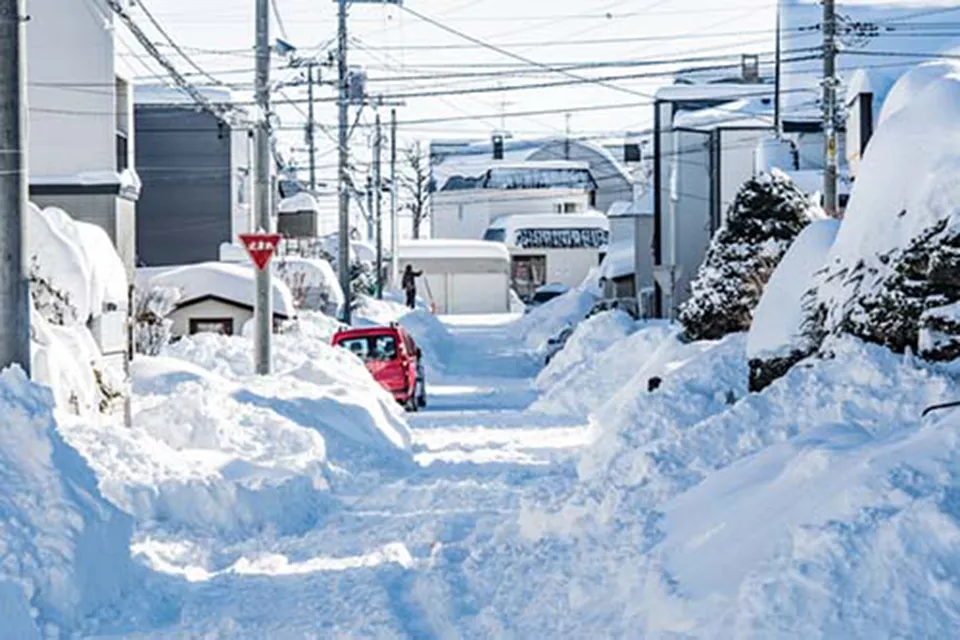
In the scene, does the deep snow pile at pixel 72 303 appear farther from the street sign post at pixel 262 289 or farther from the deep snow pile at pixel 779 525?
the deep snow pile at pixel 779 525

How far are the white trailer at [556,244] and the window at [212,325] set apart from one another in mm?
46736

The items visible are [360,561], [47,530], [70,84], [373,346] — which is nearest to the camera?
[47,530]

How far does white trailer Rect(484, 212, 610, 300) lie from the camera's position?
84.0m

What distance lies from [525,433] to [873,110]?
9.52m

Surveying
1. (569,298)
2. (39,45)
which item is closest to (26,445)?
(39,45)

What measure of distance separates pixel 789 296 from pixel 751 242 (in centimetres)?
761

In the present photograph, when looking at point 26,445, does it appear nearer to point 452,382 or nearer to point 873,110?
point 873,110

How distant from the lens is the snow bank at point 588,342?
37.7 m

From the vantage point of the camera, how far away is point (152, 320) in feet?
102

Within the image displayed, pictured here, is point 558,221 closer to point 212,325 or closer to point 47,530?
point 212,325

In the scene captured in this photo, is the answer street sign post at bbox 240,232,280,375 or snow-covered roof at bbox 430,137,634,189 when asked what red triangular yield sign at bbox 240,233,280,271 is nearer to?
street sign post at bbox 240,232,280,375

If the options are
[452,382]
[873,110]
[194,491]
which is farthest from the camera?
[452,382]

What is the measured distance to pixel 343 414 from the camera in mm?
21422

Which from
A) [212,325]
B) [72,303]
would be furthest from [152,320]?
[72,303]
